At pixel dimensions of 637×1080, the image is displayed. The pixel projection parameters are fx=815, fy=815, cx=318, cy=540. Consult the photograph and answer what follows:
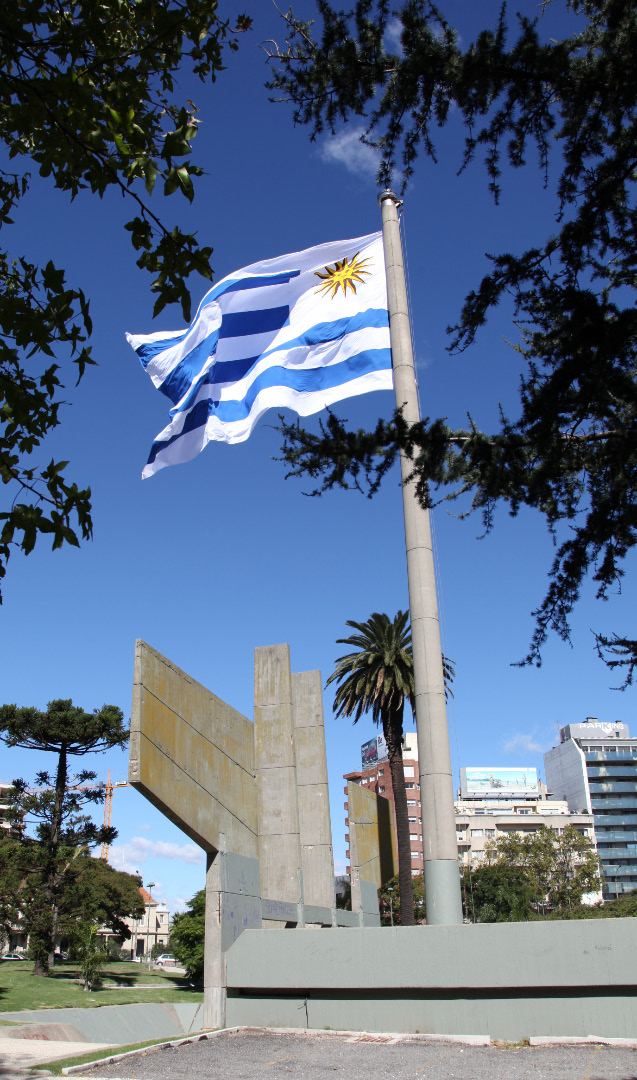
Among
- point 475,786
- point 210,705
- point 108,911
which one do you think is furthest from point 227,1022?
point 475,786

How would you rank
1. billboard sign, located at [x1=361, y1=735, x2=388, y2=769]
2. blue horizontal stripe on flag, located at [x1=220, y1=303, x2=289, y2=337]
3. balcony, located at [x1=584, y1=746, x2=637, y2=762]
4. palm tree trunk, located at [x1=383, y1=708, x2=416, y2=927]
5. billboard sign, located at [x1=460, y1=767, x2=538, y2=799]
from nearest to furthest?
blue horizontal stripe on flag, located at [x1=220, y1=303, x2=289, y2=337]
palm tree trunk, located at [x1=383, y1=708, x2=416, y2=927]
billboard sign, located at [x1=361, y1=735, x2=388, y2=769]
balcony, located at [x1=584, y1=746, x2=637, y2=762]
billboard sign, located at [x1=460, y1=767, x2=538, y2=799]

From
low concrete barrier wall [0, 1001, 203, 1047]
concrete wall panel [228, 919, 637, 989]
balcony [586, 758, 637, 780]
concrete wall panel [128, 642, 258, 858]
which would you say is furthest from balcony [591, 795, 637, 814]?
concrete wall panel [228, 919, 637, 989]

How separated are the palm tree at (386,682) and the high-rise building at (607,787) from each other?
279 ft

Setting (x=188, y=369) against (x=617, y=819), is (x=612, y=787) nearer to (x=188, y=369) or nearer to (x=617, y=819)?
(x=617, y=819)

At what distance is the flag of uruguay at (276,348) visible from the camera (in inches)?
733

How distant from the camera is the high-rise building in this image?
10712cm

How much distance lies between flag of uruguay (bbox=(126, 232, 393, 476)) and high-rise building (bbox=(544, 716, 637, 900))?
10397 cm

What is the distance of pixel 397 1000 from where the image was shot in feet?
47.8

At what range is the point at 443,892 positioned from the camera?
16547mm

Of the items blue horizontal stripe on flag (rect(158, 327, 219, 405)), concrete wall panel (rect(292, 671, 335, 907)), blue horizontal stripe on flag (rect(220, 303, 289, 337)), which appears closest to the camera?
blue horizontal stripe on flag (rect(220, 303, 289, 337))

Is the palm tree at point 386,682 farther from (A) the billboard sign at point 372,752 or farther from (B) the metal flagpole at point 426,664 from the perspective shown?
(A) the billboard sign at point 372,752

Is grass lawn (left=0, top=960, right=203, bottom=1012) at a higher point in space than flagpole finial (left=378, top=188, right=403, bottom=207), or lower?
lower

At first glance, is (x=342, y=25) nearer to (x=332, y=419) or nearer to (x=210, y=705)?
(x=332, y=419)

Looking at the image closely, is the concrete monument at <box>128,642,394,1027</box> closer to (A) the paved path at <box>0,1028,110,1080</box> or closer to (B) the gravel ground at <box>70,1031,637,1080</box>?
(A) the paved path at <box>0,1028,110,1080</box>
